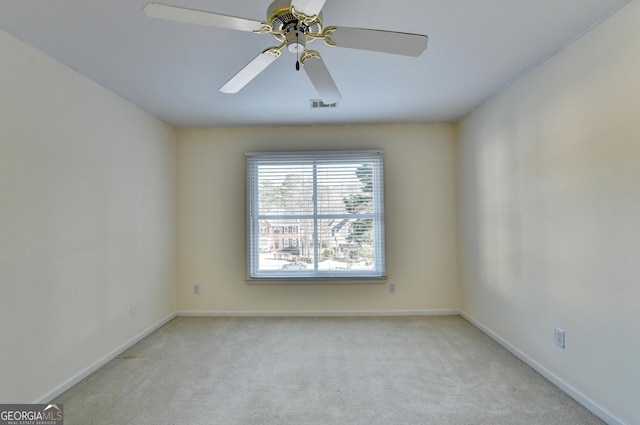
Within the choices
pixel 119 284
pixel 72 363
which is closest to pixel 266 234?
pixel 119 284

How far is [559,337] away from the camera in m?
2.27

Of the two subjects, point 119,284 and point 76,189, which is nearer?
point 76,189

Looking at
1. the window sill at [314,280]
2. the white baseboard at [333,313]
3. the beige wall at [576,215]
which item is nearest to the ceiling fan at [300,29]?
the beige wall at [576,215]

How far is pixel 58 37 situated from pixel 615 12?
3.32 meters

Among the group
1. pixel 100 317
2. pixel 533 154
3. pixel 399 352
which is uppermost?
pixel 533 154

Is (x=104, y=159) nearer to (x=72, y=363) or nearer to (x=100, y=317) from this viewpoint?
(x=100, y=317)

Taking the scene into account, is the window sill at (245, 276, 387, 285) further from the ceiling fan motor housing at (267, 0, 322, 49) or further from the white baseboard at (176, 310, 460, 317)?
the ceiling fan motor housing at (267, 0, 322, 49)

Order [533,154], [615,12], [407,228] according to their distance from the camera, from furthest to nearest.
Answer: [407,228]
[533,154]
[615,12]

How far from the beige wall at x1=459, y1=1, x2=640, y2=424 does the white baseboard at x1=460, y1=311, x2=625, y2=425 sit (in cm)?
1

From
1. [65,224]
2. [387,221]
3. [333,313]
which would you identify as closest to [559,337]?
[387,221]

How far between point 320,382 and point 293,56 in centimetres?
239

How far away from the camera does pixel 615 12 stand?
1814 mm

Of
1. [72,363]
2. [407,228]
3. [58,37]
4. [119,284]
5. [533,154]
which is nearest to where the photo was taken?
[58,37]

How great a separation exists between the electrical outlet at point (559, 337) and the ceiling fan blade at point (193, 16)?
107 inches
